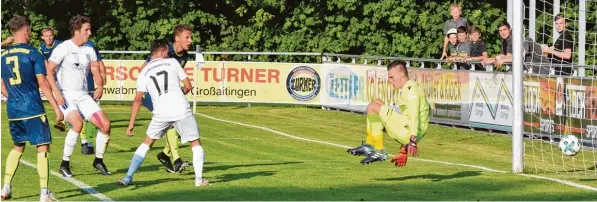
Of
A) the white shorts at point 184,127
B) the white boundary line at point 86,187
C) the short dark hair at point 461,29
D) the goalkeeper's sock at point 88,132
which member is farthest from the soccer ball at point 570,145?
the short dark hair at point 461,29

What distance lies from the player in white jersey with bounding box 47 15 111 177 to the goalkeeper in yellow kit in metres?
3.47

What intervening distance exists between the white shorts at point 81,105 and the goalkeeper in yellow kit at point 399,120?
11.8ft

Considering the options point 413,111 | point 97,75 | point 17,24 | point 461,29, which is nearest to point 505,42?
point 461,29

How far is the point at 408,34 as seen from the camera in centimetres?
4419

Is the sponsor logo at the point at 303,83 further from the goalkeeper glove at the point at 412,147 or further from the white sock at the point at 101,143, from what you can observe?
the goalkeeper glove at the point at 412,147

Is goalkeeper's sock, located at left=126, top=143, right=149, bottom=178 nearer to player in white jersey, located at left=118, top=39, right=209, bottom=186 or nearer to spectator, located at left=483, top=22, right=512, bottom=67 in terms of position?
player in white jersey, located at left=118, top=39, right=209, bottom=186

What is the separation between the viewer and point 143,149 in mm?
15453

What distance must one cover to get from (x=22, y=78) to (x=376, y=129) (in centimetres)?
394

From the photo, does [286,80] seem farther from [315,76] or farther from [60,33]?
[60,33]

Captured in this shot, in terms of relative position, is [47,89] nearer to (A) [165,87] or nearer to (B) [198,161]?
(A) [165,87]

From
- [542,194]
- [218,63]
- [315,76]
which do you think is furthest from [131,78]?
[542,194]

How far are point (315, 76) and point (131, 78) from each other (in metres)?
4.89

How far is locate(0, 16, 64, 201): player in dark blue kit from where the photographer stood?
13.7 m

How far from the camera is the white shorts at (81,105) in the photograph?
17266 mm
